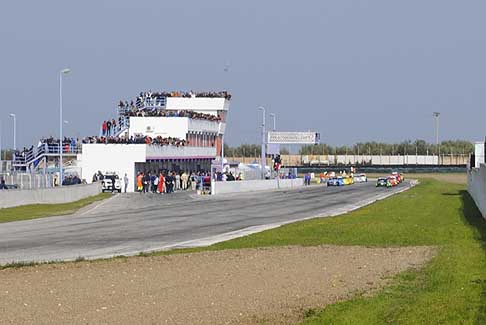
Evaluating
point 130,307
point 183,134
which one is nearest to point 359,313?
point 130,307

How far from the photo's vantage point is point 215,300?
537 inches

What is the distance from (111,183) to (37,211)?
25760 millimetres

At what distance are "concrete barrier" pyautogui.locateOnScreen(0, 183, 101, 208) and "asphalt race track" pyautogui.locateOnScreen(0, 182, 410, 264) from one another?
241 centimetres

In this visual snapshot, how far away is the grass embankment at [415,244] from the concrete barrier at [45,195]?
17.2m

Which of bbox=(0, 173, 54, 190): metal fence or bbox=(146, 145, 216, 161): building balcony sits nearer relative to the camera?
bbox=(0, 173, 54, 190): metal fence

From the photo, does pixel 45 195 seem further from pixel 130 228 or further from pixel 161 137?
pixel 161 137

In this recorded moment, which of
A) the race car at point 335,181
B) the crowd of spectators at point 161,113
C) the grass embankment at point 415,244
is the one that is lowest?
the race car at point 335,181

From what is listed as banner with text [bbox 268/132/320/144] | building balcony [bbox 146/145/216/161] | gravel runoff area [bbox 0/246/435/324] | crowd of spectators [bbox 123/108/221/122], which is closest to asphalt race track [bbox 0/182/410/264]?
gravel runoff area [bbox 0/246/435/324]

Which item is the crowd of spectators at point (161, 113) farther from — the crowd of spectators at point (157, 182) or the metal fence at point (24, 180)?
the metal fence at point (24, 180)

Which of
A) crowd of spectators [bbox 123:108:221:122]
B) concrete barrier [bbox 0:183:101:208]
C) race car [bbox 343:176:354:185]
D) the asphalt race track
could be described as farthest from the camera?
race car [bbox 343:176:354:185]

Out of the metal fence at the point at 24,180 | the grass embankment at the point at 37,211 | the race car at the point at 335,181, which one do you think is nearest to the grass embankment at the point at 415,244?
the grass embankment at the point at 37,211

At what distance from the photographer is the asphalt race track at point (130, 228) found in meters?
24.7

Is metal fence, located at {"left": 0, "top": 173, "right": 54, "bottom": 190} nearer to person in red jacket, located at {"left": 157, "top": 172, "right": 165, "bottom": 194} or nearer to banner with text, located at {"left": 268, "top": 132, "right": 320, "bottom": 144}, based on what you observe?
person in red jacket, located at {"left": 157, "top": 172, "right": 165, "bottom": 194}

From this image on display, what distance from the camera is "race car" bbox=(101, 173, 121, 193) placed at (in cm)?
6994
